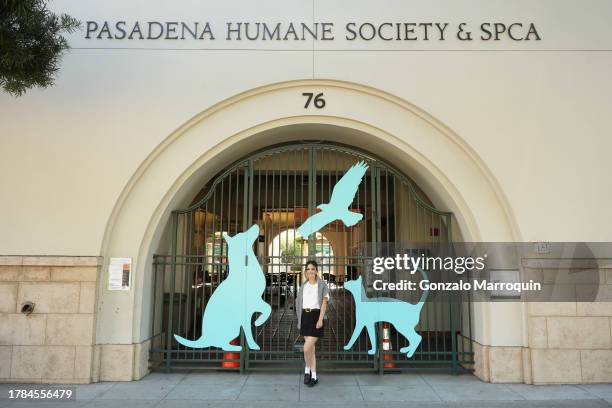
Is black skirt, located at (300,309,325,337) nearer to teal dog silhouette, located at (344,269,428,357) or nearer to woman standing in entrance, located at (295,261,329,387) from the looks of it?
woman standing in entrance, located at (295,261,329,387)

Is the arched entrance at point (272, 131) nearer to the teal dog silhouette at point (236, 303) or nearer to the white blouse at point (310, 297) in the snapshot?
the teal dog silhouette at point (236, 303)

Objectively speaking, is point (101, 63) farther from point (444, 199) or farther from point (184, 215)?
point (444, 199)

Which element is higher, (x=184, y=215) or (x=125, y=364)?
(x=184, y=215)

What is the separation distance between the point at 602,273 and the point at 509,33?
12.7 feet

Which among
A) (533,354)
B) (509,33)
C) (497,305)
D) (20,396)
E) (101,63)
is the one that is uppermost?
(509,33)

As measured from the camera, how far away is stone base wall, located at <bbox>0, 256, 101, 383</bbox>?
6.17 m

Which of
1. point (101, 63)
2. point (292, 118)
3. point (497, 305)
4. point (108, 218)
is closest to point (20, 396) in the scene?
point (108, 218)

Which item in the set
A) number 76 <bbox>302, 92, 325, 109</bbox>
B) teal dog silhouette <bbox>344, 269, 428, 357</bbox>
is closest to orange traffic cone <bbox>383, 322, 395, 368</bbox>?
teal dog silhouette <bbox>344, 269, 428, 357</bbox>

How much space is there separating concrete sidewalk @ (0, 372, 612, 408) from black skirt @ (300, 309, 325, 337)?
763mm

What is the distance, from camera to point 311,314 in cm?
623

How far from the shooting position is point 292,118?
689 cm

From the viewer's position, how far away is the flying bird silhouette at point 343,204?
7.20 meters

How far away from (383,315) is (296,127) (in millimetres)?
3334

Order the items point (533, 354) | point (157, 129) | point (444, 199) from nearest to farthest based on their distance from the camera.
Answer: point (533, 354) → point (157, 129) → point (444, 199)
